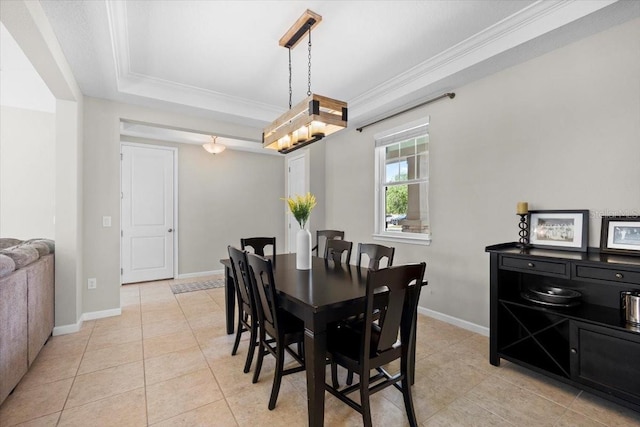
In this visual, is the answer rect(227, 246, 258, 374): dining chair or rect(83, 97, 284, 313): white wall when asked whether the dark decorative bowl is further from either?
rect(83, 97, 284, 313): white wall

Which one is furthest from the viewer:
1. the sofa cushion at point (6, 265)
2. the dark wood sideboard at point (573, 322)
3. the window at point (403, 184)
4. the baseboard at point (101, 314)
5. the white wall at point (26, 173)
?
the white wall at point (26, 173)

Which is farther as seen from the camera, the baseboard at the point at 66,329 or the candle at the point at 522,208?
the baseboard at the point at 66,329

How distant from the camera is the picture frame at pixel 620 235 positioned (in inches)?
78.1

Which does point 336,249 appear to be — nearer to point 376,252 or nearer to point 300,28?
point 376,252

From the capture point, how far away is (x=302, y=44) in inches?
106

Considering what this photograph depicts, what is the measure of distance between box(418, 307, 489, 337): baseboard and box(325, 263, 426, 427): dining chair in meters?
1.69

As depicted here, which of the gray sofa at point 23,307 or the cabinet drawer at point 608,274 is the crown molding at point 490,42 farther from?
the gray sofa at point 23,307

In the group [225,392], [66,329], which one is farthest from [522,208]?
[66,329]

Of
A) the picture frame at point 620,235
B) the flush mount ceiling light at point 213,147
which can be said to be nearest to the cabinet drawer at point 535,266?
the picture frame at point 620,235

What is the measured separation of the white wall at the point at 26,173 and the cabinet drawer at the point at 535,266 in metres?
5.54

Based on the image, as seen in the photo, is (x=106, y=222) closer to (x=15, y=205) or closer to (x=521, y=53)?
(x=15, y=205)

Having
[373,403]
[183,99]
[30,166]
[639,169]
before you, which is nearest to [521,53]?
[639,169]

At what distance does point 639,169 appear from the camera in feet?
6.66

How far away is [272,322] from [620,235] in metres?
2.49
